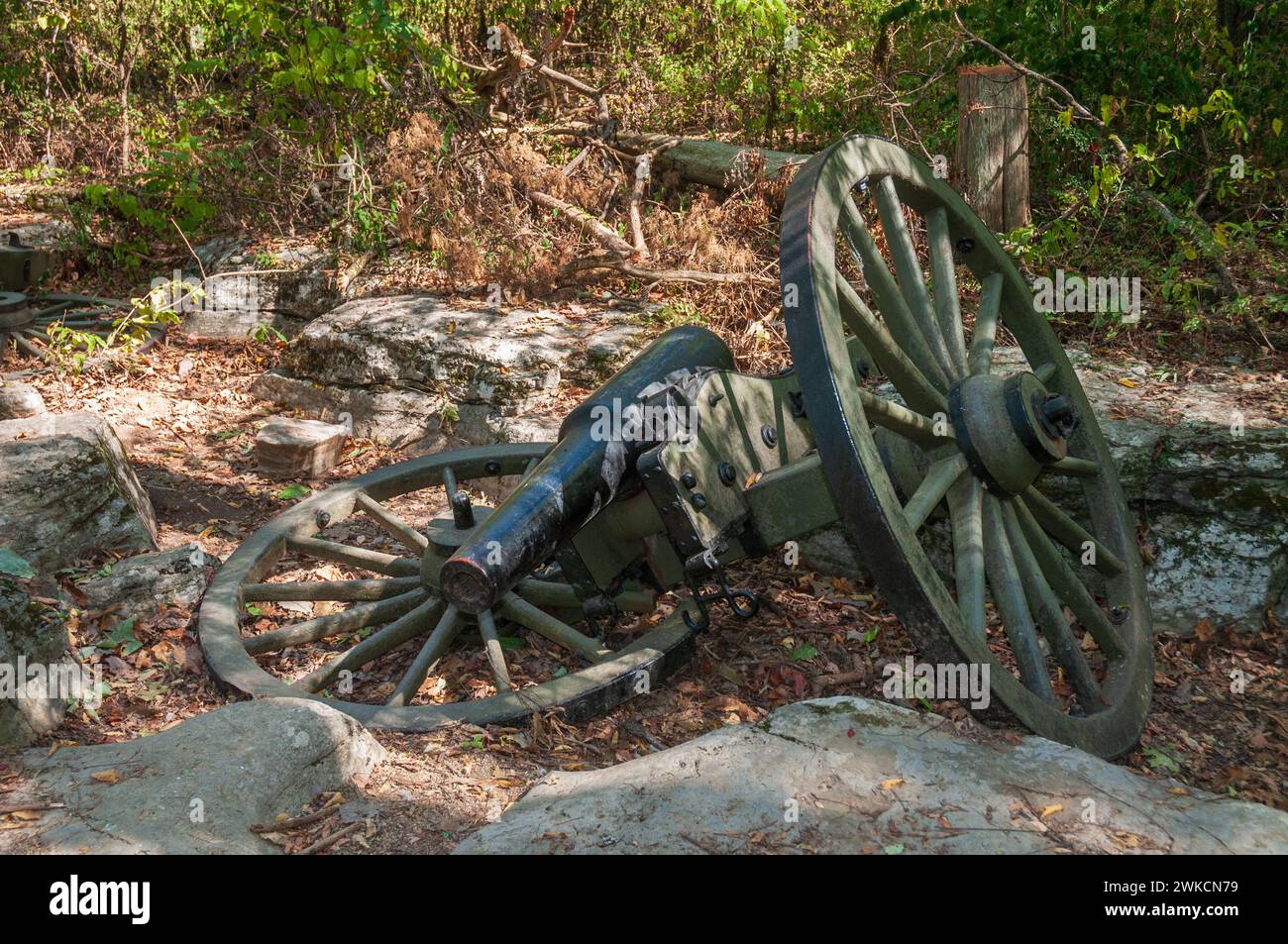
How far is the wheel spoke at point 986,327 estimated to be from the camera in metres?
3.65

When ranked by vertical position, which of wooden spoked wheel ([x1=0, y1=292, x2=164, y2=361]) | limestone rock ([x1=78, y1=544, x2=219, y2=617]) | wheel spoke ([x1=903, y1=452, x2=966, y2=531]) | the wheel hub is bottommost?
limestone rock ([x1=78, y1=544, x2=219, y2=617])

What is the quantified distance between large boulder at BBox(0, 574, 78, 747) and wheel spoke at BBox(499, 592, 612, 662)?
1.40 metres

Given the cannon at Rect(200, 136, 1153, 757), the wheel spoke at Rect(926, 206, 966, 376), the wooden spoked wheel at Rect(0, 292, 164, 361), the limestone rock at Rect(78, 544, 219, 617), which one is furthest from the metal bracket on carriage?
the wooden spoked wheel at Rect(0, 292, 164, 361)

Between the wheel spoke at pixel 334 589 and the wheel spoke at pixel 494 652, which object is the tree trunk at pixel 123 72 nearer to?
the wheel spoke at pixel 334 589

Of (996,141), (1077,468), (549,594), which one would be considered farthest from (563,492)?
(996,141)

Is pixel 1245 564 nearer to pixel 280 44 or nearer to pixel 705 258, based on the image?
pixel 705 258

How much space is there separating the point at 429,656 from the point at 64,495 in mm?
1651

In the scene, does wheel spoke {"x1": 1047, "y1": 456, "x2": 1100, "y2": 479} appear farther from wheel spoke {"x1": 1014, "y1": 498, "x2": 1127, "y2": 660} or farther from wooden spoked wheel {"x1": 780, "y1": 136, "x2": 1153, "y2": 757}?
wheel spoke {"x1": 1014, "y1": 498, "x2": 1127, "y2": 660}

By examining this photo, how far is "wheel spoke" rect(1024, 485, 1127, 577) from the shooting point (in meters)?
3.70

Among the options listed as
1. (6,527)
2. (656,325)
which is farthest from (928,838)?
(656,325)

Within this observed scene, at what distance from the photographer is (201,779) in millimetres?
2768

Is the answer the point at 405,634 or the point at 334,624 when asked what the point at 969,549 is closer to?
the point at 405,634

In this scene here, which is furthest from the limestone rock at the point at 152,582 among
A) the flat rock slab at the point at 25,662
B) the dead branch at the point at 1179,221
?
the dead branch at the point at 1179,221

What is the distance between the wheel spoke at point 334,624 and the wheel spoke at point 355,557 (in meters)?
0.16
